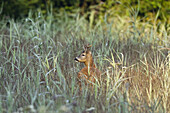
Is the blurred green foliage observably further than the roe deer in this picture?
Yes

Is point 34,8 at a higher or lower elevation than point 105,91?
higher

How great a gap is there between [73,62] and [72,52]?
30cm

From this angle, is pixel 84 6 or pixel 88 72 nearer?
pixel 88 72

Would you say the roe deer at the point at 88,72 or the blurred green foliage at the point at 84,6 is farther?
the blurred green foliage at the point at 84,6

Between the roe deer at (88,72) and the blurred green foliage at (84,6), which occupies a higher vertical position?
the blurred green foliage at (84,6)

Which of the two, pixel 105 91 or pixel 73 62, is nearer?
pixel 105 91

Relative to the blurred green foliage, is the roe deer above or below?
below

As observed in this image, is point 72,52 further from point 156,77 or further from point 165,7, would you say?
point 165,7

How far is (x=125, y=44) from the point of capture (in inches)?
205

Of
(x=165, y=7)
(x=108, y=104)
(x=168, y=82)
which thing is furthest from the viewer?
(x=165, y=7)

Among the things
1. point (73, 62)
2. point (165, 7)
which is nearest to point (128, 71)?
point (73, 62)

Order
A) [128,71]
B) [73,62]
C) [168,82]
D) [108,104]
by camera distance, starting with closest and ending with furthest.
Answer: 1. [108,104]
2. [168,82]
3. [128,71]
4. [73,62]

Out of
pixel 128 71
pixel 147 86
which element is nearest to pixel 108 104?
pixel 147 86

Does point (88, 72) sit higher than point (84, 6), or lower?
lower
